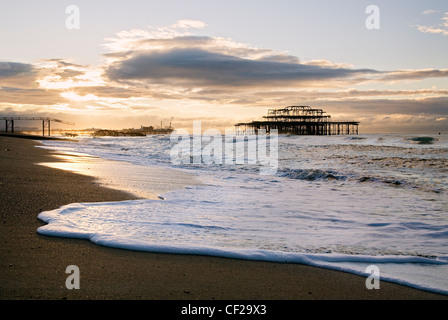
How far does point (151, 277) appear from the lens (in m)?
2.88

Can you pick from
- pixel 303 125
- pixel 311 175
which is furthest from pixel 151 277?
pixel 303 125

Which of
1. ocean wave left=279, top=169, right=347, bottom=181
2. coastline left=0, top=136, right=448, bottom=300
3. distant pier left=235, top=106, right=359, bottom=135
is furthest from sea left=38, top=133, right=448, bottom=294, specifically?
distant pier left=235, top=106, right=359, bottom=135

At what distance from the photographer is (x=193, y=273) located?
3.02 m

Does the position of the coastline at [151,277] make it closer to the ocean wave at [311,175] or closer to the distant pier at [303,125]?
the ocean wave at [311,175]

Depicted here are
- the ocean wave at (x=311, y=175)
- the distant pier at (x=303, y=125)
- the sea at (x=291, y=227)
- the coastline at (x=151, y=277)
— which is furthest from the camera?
the distant pier at (x=303, y=125)

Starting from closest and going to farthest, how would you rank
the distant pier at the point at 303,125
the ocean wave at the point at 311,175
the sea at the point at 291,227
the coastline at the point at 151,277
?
the coastline at the point at 151,277, the sea at the point at 291,227, the ocean wave at the point at 311,175, the distant pier at the point at 303,125

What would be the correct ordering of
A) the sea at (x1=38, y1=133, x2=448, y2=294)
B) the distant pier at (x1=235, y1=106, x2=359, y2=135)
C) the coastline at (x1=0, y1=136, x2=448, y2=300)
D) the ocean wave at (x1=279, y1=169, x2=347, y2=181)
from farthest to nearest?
the distant pier at (x1=235, y1=106, x2=359, y2=135)
the ocean wave at (x1=279, y1=169, x2=347, y2=181)
the sea at (x1=38, y1=133, x2=448, y2=294)
the coastline at (x1=0, y1=136, x2=448, y2=300)

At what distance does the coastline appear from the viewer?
258 cm

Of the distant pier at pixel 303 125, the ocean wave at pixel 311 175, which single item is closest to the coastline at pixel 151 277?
the ocean wave at pixel 311 175

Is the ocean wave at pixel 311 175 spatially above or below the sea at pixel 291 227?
above

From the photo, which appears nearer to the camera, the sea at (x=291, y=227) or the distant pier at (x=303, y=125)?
the sea at (x=291, y=227)

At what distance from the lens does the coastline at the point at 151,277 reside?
8.47 feet

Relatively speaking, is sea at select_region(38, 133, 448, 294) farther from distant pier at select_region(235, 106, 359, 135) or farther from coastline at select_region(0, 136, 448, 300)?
distant pier at select_region(235, 106, 359, 135)
